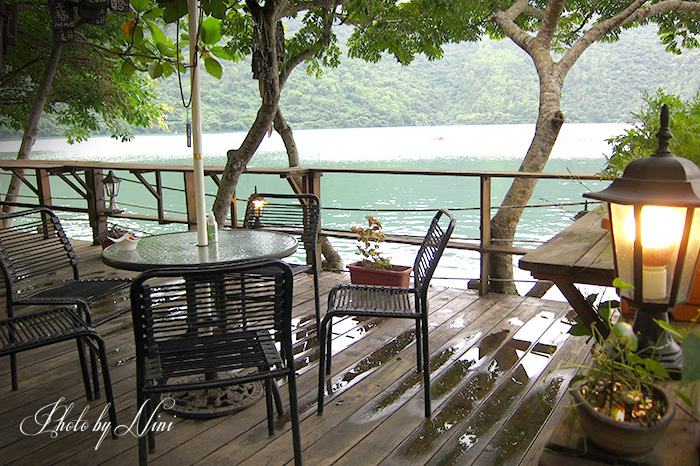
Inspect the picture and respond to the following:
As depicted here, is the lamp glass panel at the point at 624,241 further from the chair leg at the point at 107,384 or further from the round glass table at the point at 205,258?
the chair leg at the point at 107,384

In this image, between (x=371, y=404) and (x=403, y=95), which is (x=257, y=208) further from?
(x=403, y=95)

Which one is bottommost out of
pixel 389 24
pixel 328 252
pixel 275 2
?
pixel 328 252

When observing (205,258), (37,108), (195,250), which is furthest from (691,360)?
(37,108)

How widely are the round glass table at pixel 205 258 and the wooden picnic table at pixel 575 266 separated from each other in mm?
1016

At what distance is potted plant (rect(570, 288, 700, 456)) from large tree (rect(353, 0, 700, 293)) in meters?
3.56

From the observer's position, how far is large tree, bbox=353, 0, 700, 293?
5.52m

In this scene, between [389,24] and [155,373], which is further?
[389,24]

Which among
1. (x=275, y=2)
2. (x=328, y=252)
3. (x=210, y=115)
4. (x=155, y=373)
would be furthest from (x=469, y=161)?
(x=155, y=373)

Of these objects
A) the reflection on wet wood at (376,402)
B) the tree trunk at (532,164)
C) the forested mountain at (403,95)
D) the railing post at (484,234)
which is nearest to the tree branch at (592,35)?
the tree trunk at (532,164)

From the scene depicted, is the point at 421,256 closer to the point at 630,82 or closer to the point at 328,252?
the point at 328,252

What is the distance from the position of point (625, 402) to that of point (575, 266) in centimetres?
77

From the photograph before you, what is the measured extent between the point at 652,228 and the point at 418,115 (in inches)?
1022

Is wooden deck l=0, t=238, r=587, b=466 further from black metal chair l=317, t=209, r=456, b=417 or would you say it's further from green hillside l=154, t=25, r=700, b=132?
green hillside l=154, t=25, r=700, b=132

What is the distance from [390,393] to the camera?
7.75 ft
